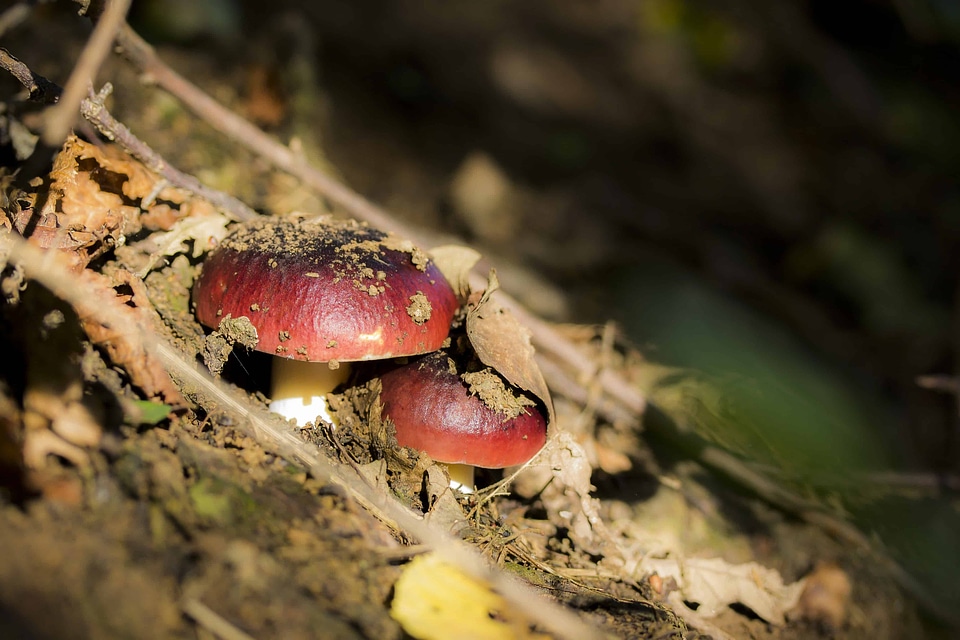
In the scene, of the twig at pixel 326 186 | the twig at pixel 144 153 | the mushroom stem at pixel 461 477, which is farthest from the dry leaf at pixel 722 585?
the twig at pixel 144 153

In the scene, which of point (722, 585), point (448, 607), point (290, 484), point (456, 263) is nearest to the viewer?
point (448, 607)

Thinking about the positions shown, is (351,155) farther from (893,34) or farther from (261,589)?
(893,34)

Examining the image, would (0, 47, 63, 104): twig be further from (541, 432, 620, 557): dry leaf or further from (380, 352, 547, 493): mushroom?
(541, 432, 620, 557): dry leaf

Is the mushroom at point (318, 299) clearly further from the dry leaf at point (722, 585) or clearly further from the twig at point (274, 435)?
the dry leaf at point (722, 585)

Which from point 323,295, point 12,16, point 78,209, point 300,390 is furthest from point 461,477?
point 12,16

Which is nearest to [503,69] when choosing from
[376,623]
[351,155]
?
[351,155]

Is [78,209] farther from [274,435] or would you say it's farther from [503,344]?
[503,344]
